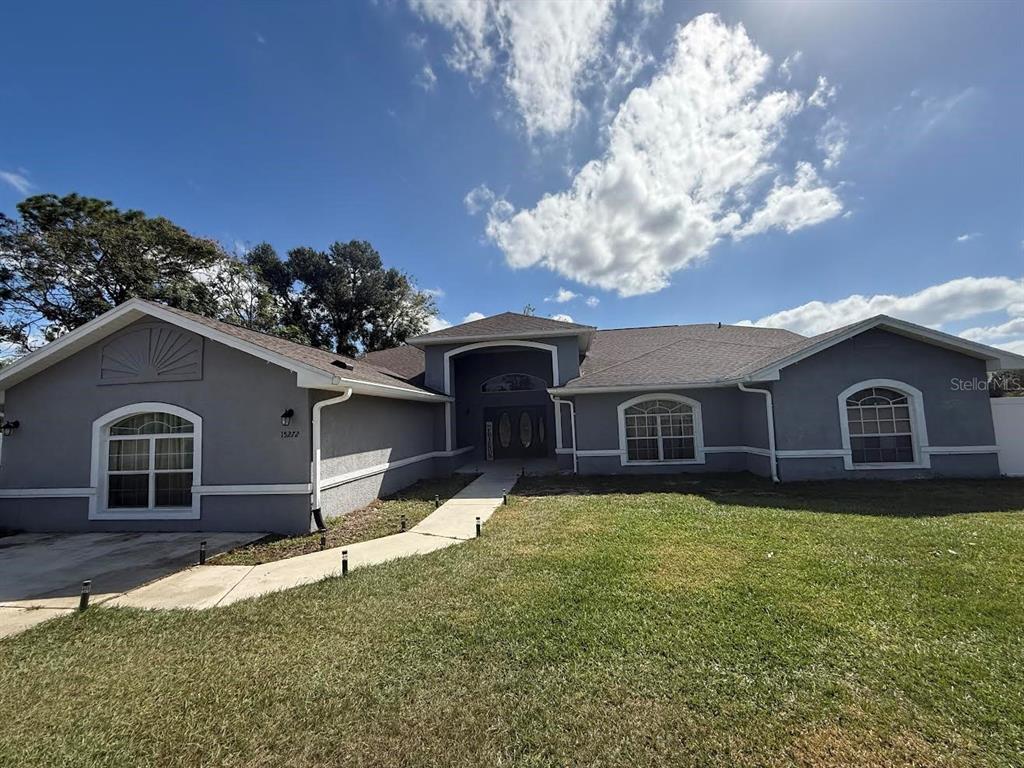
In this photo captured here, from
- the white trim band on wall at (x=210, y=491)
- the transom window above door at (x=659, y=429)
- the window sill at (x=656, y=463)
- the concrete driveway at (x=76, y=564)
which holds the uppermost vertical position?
the transom window above door at (x=659, y=429)

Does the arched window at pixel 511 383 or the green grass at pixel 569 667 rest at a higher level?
the arched window at pixel 511 383

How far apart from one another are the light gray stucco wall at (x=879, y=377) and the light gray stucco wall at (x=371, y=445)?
1030 centimetres

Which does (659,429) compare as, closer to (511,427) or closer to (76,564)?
(511,427)

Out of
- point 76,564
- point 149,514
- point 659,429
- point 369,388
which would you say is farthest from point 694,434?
point 76,564

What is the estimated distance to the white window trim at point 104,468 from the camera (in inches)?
335

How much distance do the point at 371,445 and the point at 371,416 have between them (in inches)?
28.6

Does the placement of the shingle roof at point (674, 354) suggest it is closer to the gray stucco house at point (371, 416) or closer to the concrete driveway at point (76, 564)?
the gray stucco house at point (371, 416)

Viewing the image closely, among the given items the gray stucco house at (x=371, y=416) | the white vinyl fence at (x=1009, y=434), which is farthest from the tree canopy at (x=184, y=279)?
the white vinyl fence at (x=1009, y=434)

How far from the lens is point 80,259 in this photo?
22297 mm

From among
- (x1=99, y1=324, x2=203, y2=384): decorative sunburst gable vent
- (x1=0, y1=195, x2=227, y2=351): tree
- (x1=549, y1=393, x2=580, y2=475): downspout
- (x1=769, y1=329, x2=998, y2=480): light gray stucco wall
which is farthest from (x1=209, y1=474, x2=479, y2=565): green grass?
(x1=0, y1=195, x2=227, y2=351): tree

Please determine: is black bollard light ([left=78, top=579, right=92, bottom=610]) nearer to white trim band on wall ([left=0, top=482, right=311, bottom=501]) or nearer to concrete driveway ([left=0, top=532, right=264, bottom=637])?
concrete driveway ([left=0, top=532, right=264, bottom=637])

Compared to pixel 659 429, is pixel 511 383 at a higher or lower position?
higher

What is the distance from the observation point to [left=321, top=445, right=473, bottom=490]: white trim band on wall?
8.97m

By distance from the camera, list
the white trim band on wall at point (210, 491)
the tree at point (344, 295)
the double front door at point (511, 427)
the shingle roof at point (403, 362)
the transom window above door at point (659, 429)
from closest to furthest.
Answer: the white trim band on wall at point (210, 491) < the transom window above door at point (659, 429) < the shingle roof at point (403, 362) < the double front door at point (511, 427) < the tree at point (344, 295)
